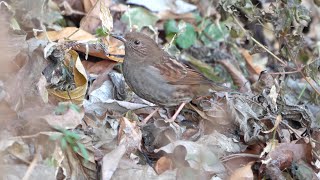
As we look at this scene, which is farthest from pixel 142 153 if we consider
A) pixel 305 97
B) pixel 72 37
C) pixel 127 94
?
pixel 305 97

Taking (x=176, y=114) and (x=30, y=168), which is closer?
(x=30, y=168)

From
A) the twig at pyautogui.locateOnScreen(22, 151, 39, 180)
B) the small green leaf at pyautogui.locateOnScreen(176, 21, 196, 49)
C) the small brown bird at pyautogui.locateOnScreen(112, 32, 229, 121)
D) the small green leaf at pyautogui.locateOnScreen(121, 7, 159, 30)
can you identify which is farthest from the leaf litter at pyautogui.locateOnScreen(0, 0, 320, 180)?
the small green leaf at pyautogui.locateOnScreen(176, 21, 196, 49)

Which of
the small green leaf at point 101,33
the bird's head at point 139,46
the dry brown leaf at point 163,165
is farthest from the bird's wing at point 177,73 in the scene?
the dry brown leaf at point 163,165

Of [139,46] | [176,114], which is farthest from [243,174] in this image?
[139,46]

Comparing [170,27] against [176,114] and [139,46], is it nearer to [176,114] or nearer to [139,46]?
[139,46]

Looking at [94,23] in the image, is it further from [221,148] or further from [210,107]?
[221,148]
